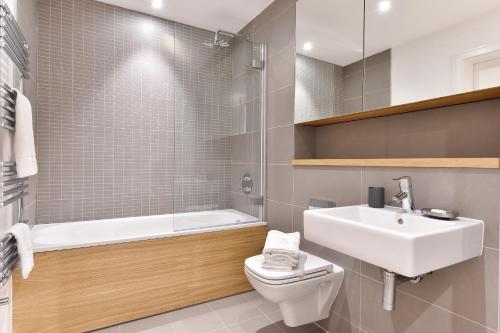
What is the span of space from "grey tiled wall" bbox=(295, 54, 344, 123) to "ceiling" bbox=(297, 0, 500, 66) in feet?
0.21

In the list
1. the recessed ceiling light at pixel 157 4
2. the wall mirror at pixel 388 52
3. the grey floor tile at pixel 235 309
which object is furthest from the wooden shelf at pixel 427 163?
the recessed ceiling light at pixel 157 4

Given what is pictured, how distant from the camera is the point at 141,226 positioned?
2746 mm

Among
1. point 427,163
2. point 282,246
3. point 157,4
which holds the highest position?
point 157,4

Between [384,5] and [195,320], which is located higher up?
[384,5]

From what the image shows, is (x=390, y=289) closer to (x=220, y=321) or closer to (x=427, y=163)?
(x=427, y=163)

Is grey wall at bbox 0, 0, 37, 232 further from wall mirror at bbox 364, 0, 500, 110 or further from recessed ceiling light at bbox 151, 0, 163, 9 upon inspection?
wall mirror at bbox 364, 0, 500, 110

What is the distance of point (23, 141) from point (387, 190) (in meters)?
1.96

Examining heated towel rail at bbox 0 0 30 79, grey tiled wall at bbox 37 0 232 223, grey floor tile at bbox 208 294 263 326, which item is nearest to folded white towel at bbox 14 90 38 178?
heated towel rail at bbox 0 0 30 79

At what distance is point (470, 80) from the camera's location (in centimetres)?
124

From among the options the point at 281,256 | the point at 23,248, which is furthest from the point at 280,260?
the point at 23,248

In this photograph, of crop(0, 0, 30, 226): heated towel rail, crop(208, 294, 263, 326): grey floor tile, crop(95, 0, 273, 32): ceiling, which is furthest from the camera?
crop(95, 0, 273, 32): ceiling

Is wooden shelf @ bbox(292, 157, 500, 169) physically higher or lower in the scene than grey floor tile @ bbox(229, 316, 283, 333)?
higher

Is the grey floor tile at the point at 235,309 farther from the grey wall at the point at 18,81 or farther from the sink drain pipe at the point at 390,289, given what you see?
the grey wall at the point at 18,81

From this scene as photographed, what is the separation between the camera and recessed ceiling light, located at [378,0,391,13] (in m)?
1.60
